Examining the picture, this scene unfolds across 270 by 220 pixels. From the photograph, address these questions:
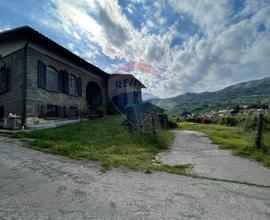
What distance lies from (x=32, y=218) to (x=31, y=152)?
374 cm

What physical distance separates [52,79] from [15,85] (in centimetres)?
253

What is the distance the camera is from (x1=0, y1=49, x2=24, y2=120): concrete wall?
35.0 ft

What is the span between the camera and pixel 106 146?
21.4 ft

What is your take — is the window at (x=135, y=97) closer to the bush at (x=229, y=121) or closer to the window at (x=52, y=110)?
the window at (x=52, y=110)

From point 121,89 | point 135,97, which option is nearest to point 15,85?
point 121,89

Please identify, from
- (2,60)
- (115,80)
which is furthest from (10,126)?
(115,80)

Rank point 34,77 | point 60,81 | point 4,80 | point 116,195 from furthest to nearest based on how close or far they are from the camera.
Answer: point 60,81 < point 4,80 < point 34,77 < point 116,195

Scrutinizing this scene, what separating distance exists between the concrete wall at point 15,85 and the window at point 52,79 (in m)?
1.82

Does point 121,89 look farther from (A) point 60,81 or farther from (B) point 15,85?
(B) point 15,85

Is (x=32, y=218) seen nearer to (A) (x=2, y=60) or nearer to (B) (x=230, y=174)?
(B) (x=230, y=174)

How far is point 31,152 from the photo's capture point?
17.5 ft

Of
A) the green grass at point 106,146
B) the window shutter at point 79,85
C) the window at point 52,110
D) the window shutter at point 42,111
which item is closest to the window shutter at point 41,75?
the window shutter at point 42,111

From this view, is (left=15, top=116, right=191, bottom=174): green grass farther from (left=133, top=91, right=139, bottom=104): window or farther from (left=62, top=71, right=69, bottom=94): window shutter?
(left=133, top=91, right=139, bottom=104): window

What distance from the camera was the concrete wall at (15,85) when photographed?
10656mm
